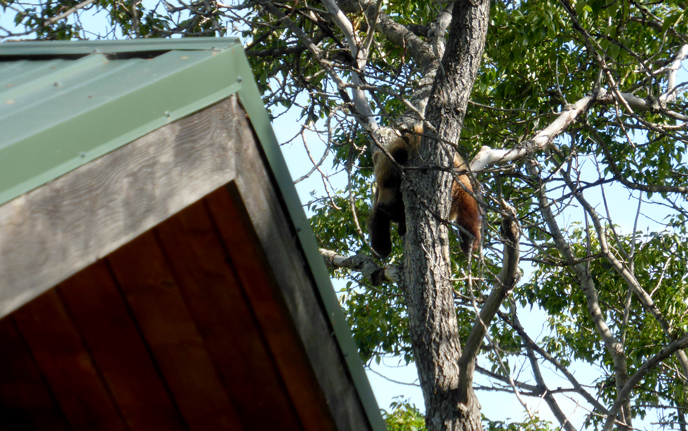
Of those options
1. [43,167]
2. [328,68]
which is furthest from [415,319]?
[43,167]

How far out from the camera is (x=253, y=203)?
1.34 meters

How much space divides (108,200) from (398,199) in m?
4.89

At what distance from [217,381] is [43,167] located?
1061mm


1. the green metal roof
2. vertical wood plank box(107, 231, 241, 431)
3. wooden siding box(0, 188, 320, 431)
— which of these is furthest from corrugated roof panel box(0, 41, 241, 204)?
vertical wood plank box(107, 231, 241, 431)

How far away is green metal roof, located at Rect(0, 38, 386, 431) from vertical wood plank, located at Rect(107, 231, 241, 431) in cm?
42

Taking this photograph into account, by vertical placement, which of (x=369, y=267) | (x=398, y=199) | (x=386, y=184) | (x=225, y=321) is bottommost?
(x=225, y=321)

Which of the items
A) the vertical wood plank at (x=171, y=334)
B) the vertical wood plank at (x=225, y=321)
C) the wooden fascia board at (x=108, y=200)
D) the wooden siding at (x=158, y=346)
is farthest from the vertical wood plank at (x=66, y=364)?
the wooden fascia board at (x=108, y=200)

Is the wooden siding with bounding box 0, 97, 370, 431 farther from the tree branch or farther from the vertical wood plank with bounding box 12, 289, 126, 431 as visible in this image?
the tree branch

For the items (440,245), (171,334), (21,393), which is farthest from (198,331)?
(440,245)

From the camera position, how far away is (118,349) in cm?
170

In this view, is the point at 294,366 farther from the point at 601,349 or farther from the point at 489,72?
the point at 601,349

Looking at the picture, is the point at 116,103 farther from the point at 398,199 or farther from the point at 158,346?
the point at 398,199

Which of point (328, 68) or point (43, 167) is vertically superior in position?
point (328, 68)

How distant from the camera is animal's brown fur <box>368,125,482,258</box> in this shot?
18.4 feet
